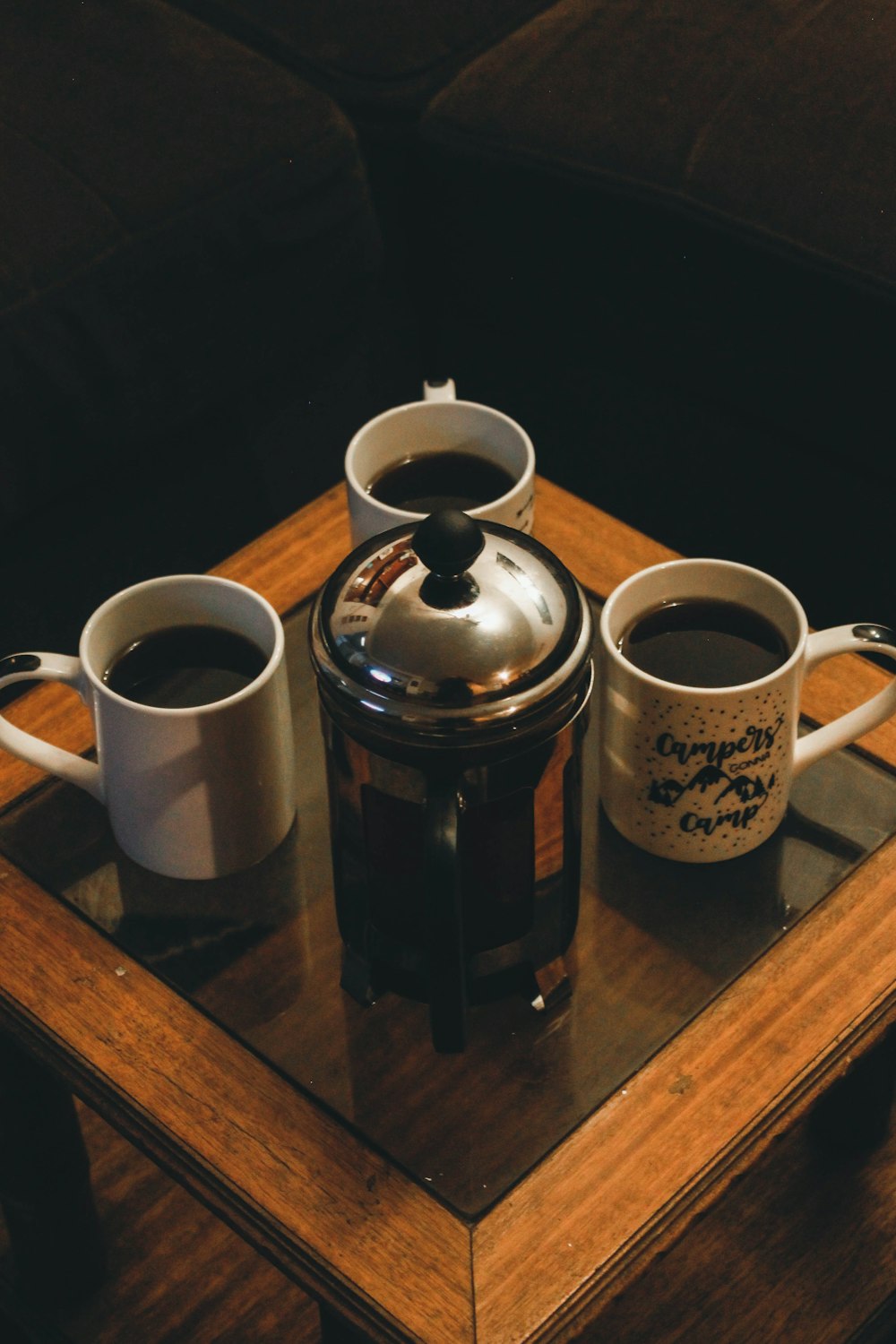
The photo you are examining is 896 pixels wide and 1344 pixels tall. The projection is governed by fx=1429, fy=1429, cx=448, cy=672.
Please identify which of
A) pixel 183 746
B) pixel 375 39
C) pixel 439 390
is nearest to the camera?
pixel 183 746

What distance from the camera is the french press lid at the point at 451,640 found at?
0.53 meters

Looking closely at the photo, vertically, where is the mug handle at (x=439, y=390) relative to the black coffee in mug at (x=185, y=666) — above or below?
above

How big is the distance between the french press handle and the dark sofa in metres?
0.65

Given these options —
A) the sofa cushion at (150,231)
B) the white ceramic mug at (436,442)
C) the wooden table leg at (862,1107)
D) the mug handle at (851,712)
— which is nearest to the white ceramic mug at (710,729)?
the mug handle at (851,712)

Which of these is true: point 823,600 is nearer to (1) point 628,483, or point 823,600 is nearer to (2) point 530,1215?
(1) point 628,483

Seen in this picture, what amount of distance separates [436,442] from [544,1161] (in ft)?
1.25

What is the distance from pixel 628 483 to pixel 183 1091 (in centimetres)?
79

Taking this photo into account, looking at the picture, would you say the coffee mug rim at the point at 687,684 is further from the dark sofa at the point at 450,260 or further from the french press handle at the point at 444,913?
the dark sofa at the point at 450,260

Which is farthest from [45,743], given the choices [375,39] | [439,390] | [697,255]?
[375,39]

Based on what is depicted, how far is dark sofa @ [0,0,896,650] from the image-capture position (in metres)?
1.06

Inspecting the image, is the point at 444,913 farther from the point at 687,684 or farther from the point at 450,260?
the point at 450,260

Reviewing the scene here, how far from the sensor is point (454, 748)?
1.74 feet

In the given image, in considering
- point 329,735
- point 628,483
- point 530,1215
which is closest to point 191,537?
point 628,483

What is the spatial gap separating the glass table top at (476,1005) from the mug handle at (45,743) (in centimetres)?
4
